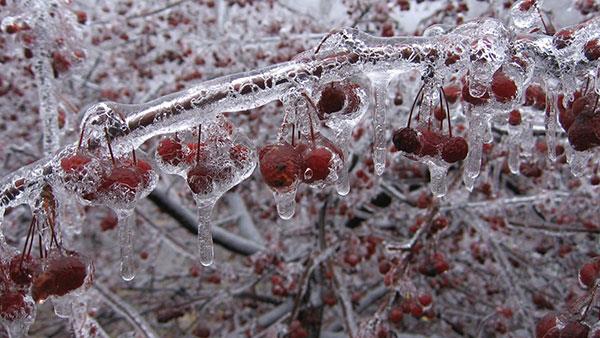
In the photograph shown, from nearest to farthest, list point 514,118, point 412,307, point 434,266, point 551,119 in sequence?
point 551,119 < point 514,118 < point 412,307 < point 434,266

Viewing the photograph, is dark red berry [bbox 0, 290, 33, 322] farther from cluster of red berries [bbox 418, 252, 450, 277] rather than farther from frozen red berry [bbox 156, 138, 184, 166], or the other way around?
cluster of red berries [bbox 418, 252, 450, 277]

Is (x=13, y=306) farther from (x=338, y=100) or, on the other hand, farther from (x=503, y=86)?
(x=503, y=86)

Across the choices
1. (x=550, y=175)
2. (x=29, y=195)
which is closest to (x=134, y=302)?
(x=550, y=175)

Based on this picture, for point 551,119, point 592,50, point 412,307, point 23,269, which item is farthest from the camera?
point 412,307

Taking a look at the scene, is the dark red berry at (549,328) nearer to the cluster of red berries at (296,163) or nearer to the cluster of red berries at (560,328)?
the cluster of red berries at (560,328)

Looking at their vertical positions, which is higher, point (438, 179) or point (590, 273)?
point (438, 179)

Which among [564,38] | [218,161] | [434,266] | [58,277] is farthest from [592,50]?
[434,266]

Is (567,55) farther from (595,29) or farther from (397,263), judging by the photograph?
(397,263)

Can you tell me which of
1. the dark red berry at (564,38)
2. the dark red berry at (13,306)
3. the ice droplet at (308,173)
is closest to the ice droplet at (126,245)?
the dark red berry at (13,306)

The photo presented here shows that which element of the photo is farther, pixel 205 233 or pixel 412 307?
pixel 412 307
